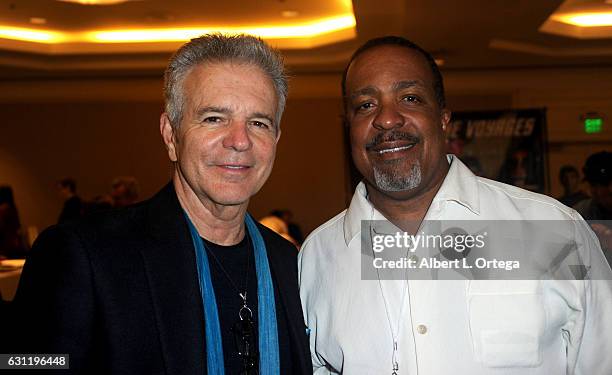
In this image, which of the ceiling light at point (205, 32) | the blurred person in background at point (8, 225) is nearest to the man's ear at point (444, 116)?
the blurred person in background at point (8, 225)

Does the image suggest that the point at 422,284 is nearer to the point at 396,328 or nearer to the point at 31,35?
the point at 396,328

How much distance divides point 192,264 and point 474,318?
871 millimetres

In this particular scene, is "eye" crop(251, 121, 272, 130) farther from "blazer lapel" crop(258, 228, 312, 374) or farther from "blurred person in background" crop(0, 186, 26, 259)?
"blurred person in background" crop(0, 186, 26, 259)

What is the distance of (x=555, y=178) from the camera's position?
9344mm

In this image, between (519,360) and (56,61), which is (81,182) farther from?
(519,360)

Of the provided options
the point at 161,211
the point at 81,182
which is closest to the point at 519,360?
the point at 161,211

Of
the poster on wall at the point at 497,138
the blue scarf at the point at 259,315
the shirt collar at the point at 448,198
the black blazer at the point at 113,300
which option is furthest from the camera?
the poster on wall at the point at 497,138

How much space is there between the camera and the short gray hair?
1.58m

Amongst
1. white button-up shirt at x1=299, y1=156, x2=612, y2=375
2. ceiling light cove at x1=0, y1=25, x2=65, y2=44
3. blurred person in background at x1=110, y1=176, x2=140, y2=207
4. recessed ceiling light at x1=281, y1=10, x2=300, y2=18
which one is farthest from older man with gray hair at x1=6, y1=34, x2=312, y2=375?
ceiling light cove at x1=0, y1=25, x2=65, y2=44

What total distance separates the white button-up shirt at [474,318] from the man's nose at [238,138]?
601 millimetres

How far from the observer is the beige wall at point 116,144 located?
9938 millimetres

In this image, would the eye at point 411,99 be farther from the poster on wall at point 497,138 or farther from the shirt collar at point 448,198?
the poster on wall at point 497,138

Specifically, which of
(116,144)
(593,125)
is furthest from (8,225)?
(593,125)

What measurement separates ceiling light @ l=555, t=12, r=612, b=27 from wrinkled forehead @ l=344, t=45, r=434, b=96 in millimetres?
6452
